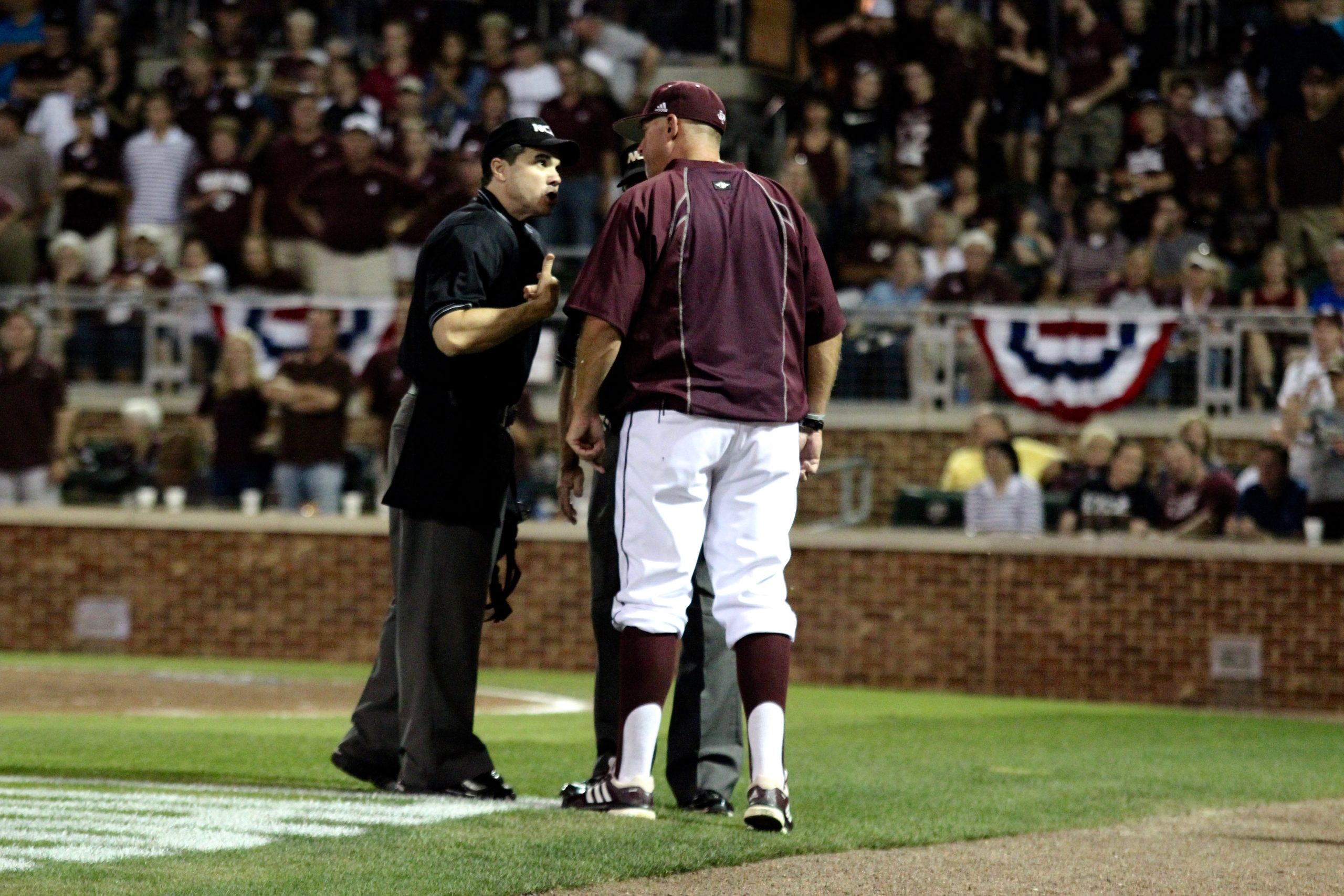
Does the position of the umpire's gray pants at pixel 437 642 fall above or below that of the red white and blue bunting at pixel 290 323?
below

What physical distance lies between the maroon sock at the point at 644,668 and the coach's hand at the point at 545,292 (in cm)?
102

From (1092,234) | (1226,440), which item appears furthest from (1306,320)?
→ (1092,234)

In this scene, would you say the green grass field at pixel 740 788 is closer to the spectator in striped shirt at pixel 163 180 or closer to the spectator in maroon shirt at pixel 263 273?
the spectator in maroon shirt at pixel 263 273

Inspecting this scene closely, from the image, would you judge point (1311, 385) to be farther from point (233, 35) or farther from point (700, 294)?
point (233, 35)

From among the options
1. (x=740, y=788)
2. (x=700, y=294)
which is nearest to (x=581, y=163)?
(x=740, y=788)

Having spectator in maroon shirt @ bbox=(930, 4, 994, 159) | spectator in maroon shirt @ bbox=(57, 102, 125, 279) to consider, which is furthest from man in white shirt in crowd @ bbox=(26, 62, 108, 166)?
spectator in maroon shirt @ bbox=(930, 4, 994, 159)

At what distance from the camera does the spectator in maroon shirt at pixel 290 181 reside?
18.2 metres

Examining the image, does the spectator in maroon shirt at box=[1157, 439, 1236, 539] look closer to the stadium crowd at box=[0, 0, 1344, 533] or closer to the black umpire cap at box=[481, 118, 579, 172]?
the stadium crowd at box=[0, 0, 1344, 533]

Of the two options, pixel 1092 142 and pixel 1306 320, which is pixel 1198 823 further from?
pixel 1092 142

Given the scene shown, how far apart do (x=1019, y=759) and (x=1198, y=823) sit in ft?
6.93

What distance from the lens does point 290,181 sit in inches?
716

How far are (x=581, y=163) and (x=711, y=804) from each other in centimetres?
1145

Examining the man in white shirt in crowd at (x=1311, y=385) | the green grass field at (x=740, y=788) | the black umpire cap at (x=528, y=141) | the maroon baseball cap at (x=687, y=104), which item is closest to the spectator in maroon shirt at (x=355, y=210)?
the green grass field at (x=740, y=788)

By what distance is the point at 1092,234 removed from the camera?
54.7 feet
